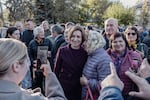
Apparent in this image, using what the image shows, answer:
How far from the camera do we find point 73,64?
15.7 ft

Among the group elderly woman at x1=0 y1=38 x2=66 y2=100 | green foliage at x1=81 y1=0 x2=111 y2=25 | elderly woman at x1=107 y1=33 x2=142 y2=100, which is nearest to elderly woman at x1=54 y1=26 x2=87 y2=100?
elderly woman at x1=107 y1=33 x2=142 y2=100

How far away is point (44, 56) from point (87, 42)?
1.17 m

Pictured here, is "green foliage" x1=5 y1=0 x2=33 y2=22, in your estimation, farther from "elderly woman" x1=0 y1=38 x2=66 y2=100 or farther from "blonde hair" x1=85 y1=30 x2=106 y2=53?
"elderly woman" x1=0 y1=38 x2=66 y2=100

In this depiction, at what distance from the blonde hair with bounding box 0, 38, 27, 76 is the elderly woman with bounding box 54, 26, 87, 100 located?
8.83ft

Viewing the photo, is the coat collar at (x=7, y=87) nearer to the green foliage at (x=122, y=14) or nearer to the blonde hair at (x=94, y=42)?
the blonde hair at (x=94, y=42)

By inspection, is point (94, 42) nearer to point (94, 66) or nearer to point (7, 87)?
point (94, 66)

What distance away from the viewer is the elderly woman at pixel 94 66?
436cm

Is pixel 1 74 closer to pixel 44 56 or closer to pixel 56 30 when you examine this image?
pixel 44 56

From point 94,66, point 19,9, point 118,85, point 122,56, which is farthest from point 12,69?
point 19,9

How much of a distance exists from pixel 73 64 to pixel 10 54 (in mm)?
2811

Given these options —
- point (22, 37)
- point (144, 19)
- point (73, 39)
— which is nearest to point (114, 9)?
point (144, 19)

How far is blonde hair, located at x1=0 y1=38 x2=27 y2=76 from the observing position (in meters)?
1.97

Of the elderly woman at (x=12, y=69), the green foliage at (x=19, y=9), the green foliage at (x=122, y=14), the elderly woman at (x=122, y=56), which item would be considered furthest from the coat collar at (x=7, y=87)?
the green foliage at (x=122, y=14)

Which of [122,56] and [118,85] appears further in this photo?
[122,56]
